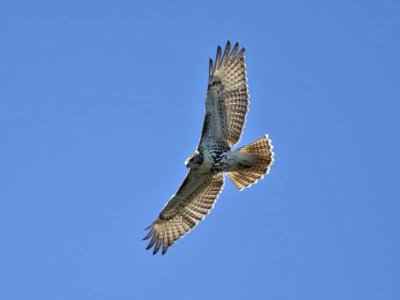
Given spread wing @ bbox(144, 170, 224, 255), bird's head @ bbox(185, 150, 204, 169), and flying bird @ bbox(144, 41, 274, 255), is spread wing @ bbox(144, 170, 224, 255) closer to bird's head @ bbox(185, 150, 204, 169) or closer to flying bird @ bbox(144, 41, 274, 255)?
flying bird @ bbox(144, 41, 274, 255)

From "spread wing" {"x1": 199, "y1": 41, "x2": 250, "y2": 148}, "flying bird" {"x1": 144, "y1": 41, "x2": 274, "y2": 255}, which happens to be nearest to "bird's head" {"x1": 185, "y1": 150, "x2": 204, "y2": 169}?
"flying bird" {"x1": 144, "y1": 41, "x2": 274, "y2": 255}

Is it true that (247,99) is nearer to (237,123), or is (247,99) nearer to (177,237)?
(237,123)

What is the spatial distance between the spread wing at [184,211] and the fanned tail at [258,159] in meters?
0.75

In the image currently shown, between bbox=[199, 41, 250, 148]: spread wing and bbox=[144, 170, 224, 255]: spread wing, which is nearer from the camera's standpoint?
bbox=[199, 41, 250, 148]: spread wing

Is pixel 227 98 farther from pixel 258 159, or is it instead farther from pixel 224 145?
pixel 258 159

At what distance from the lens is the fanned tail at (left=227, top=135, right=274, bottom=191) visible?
2106cm

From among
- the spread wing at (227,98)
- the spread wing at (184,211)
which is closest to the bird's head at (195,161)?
the spread wing at (227,98)

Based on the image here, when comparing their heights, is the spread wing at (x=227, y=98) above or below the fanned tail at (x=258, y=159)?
above

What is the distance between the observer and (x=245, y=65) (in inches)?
842

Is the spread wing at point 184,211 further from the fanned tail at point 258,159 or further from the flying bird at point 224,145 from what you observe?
the fanned tail at point 258,159

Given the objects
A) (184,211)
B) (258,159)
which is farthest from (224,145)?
(184,211)

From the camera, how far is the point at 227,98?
2139 centimetres

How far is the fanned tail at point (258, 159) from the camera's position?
69.1 ft

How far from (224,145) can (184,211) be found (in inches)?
72.9
